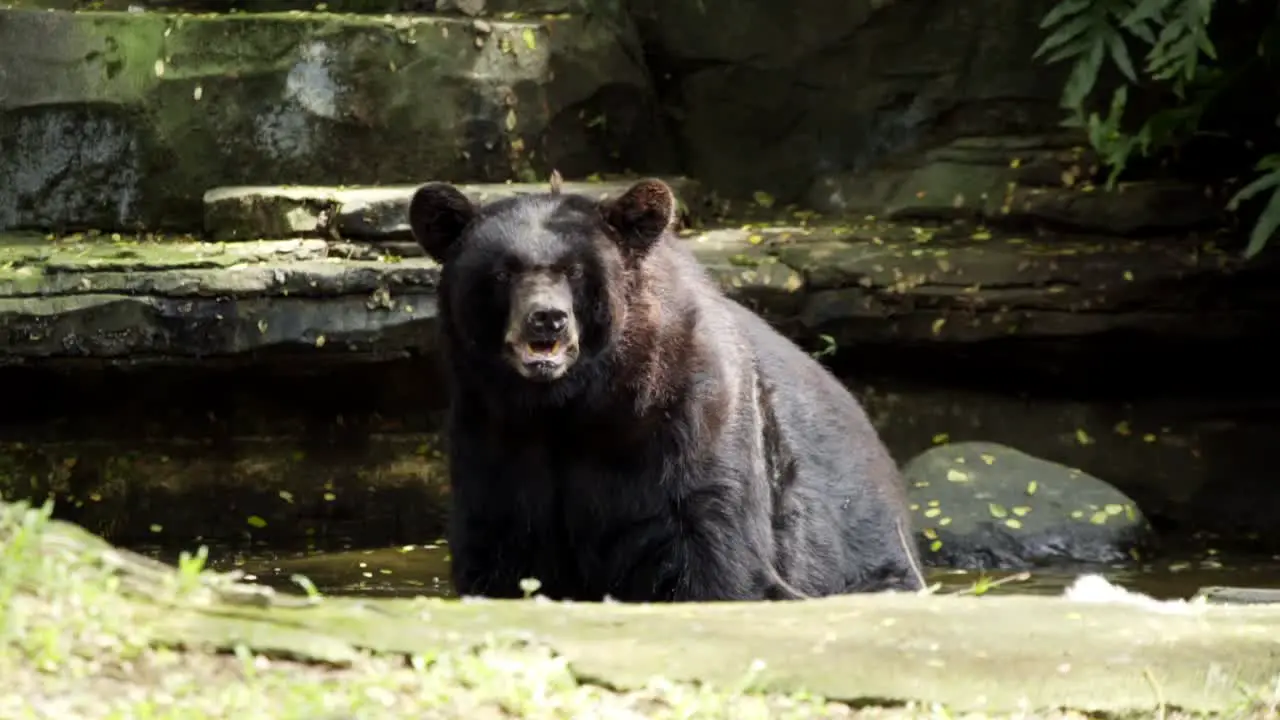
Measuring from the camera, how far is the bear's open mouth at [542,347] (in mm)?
6734

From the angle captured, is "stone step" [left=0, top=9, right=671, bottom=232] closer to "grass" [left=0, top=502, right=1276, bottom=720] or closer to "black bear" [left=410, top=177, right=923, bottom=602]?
"black bear" [left=410, top=177, right=923, bottom=602]

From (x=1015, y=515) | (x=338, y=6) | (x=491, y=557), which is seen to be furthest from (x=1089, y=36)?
(x=491, y=557)

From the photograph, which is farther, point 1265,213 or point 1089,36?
point 1089,36

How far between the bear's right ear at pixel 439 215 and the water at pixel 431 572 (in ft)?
6.61

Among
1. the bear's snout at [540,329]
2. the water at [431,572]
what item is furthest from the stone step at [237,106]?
the bear's snout at [540,329]

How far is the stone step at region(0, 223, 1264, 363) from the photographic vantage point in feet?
33.8

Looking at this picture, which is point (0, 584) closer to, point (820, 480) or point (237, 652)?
point (237, 652)

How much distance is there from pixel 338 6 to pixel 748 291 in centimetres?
385

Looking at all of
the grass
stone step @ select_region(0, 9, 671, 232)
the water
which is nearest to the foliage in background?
A: the water

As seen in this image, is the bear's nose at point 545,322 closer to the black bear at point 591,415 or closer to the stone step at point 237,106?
the black bear at point 591,415

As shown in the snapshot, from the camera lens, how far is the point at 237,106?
11.8 meters

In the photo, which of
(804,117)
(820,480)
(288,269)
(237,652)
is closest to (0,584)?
(237,652)

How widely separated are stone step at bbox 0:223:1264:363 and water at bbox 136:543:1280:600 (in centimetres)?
113

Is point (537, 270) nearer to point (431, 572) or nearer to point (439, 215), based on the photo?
point (439, 215)
